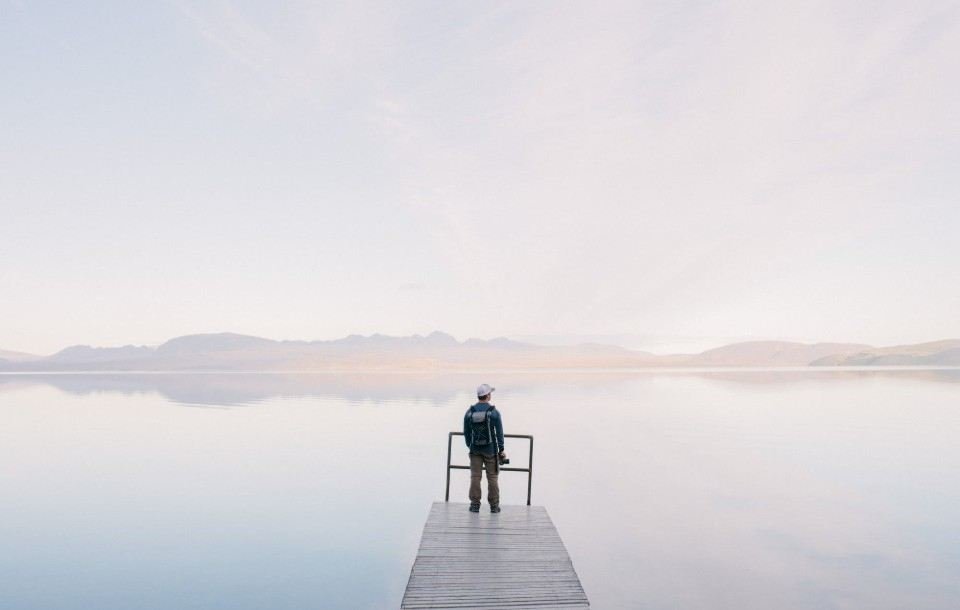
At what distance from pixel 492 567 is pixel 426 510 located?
35.3 ft

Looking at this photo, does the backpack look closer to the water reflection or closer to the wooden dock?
the wooden dock

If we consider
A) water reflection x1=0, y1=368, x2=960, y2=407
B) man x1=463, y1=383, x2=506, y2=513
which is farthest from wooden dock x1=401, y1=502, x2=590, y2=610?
water reflection x1=0, y1=368, x2=960, y2=407

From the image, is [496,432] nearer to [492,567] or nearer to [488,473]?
[488,473]

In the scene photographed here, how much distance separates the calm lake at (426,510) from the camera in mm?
12961

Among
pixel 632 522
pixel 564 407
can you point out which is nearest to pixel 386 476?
pixel 632 522

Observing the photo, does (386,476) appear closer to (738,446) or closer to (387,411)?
(738,446)

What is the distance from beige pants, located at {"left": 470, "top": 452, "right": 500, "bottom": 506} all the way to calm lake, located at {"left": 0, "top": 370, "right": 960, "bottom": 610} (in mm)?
2423

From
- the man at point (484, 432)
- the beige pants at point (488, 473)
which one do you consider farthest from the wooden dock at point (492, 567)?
the man at point (484, 432)

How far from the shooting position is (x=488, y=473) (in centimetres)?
1247

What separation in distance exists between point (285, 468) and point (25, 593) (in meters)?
12.7

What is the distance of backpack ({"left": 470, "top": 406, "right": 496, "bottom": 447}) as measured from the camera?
11.9 meters

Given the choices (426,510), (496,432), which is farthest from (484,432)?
(426,510)

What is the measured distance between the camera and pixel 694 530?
1730 cm

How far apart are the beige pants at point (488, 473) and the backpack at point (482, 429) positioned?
28cm
